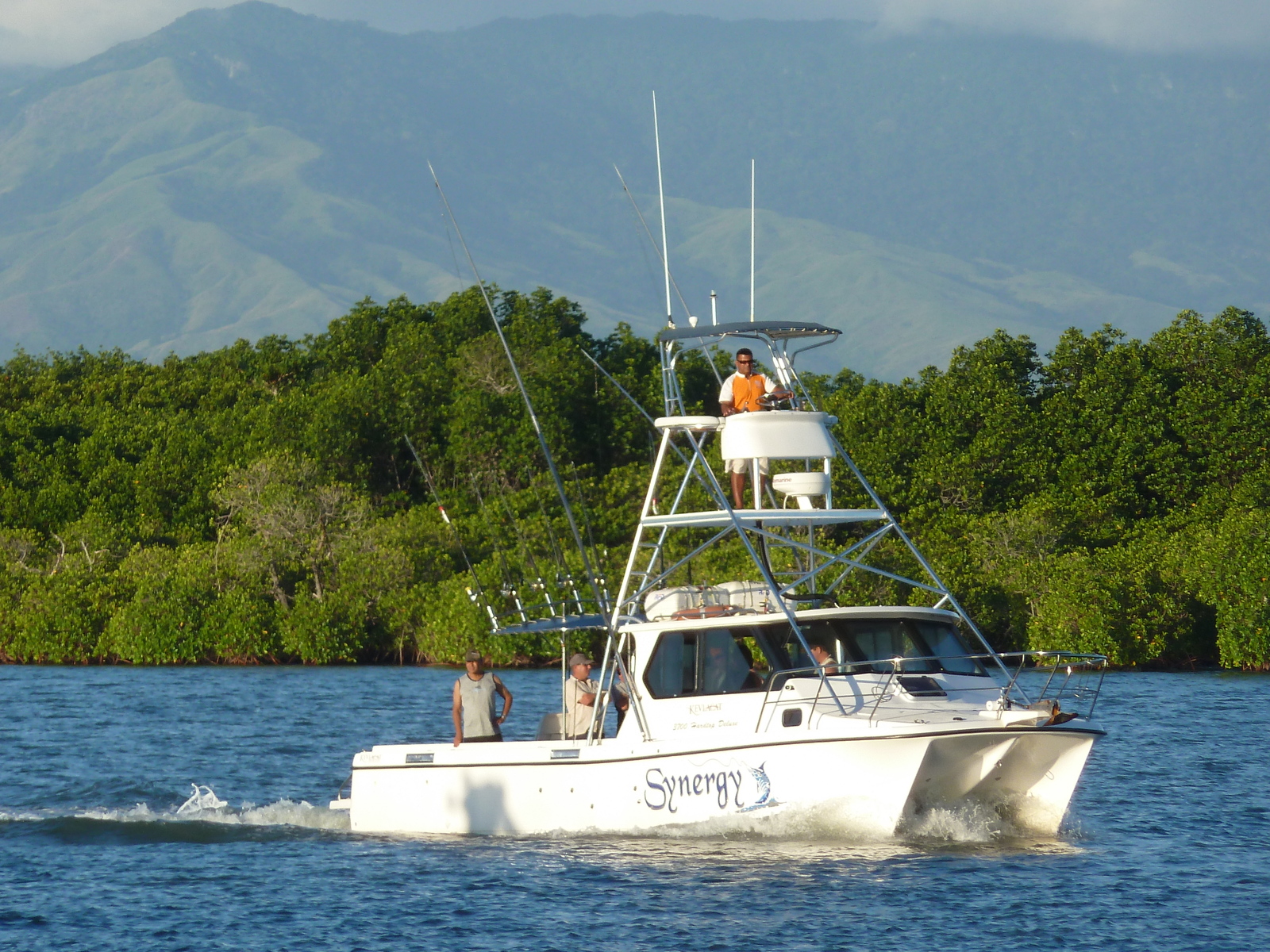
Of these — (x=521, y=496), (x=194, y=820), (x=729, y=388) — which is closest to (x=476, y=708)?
(x=194, y=820)

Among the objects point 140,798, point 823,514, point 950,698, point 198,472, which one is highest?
point 198,472

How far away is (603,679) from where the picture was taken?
59.9 ft

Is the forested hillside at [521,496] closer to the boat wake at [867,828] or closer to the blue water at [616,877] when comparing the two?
the blue water at [616,877]

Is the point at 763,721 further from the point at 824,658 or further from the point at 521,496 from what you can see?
the point at 521,496

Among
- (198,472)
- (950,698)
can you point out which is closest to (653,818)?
(950,698)

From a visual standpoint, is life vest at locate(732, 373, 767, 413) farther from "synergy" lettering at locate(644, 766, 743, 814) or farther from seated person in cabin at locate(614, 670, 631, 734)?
"synergy" lettering at locate(644, 766, 743, 814)

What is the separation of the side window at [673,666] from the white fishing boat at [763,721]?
2cm

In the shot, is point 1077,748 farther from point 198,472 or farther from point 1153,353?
point 198,472

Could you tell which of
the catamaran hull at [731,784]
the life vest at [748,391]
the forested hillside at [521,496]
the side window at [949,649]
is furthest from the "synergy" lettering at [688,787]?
the forested hillside at [521,496]

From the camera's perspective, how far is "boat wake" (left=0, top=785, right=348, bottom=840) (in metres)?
19.9

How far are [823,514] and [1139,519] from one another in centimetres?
4007

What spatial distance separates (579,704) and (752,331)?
4.53 m

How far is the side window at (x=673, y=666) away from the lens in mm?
17953

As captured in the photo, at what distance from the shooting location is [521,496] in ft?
192
